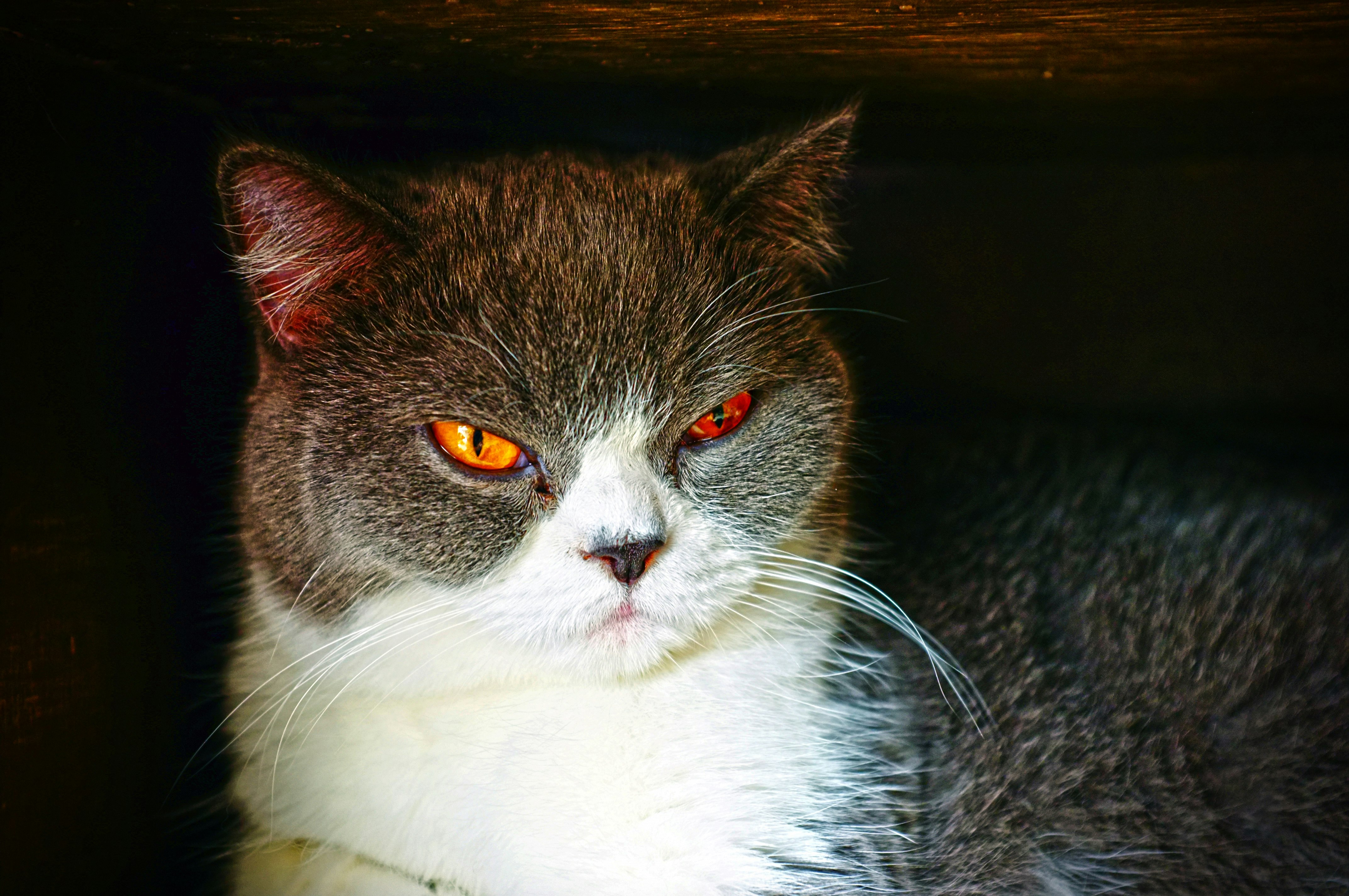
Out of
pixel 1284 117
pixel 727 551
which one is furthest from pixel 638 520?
pixel 1284 117

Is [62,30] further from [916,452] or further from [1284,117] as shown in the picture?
[1284,117]

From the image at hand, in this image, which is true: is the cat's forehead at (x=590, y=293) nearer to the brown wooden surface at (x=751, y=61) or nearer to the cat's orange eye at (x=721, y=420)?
the cat's orange eye at (x=721, y=420)

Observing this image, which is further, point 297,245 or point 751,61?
point 751,61

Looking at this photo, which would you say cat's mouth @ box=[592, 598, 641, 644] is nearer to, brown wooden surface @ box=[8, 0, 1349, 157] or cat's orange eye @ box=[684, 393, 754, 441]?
cat's orange eye @ box=[684, 393, 754, 441]

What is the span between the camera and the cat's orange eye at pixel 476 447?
3.38 feet

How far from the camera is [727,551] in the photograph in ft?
3.47

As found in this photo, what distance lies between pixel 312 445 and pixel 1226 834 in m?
1.10

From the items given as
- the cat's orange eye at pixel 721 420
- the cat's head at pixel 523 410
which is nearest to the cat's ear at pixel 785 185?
the cat's head at pixel 523 410

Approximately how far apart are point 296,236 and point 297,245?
0.03ft

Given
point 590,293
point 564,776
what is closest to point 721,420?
point 590,293

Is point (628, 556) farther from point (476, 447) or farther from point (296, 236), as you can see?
→ point (296, 236)

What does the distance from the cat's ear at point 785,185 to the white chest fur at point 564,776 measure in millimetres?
492

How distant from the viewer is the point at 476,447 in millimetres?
1037

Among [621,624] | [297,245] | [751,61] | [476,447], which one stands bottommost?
[621,624]
